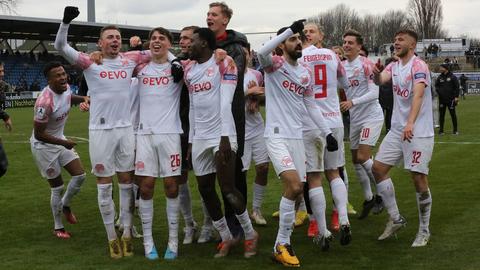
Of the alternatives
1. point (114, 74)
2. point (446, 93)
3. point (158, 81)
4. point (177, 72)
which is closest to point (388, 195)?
point (177, 72)

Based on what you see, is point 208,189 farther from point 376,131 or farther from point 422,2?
point 422,2

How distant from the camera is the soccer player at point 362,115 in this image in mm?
8953

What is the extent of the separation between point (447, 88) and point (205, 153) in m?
15.7

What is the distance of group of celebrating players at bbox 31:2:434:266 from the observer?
22.4 ft

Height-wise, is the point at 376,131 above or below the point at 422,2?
below

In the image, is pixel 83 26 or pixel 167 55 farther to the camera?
pixel 83 26

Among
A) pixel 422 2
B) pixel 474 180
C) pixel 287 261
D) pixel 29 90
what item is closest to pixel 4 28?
pixel 29 90

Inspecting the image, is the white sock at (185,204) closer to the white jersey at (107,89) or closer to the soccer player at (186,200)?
the soccer player at (186,200)

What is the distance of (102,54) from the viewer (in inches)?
286

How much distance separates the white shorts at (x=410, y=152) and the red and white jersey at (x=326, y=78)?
63 centimetres

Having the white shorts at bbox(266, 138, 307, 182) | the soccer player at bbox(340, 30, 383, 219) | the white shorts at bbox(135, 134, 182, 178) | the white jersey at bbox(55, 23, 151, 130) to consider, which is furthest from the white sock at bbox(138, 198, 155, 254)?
the soccer player at bbox(340, 30, 383, 219)

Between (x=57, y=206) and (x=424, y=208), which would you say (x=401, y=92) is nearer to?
(x=424, y=208)

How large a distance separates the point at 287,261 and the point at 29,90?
45697mm

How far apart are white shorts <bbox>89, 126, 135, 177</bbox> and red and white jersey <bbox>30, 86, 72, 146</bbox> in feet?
3.90
